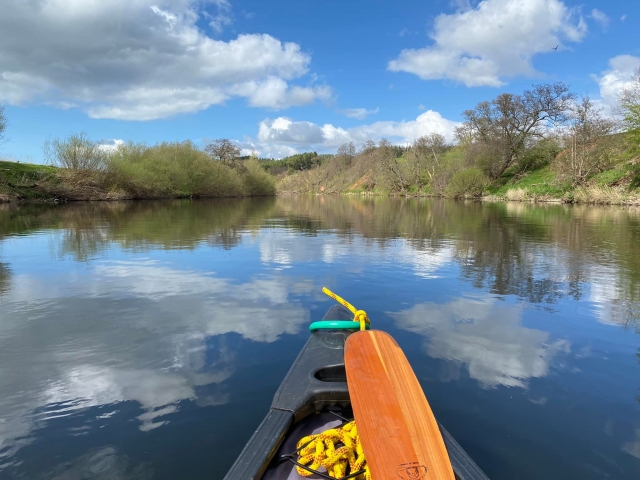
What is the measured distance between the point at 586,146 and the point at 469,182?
35.8 feet

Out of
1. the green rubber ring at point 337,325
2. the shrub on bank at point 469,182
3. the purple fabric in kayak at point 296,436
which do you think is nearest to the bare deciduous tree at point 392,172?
the shrub on bank at point 469,182

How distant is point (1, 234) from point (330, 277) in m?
12.2

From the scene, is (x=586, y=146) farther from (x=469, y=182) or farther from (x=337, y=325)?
(x=337, y=325)

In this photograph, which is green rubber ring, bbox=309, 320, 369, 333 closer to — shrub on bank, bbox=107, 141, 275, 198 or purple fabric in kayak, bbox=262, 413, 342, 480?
purple fabric in kayak, bbox=262, 413, 342, 480

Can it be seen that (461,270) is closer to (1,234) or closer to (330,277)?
(330,277)

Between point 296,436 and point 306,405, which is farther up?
point 306,405

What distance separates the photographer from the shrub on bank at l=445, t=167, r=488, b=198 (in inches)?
1575

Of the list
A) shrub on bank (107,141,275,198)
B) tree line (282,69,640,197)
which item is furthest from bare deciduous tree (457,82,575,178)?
shrub on bank (107,141,275,198)

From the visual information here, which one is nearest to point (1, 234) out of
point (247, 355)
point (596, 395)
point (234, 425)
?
point (247, 355)

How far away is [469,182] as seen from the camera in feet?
132

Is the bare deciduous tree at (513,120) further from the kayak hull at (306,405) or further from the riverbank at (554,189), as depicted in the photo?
the kayak hull at (306,405)

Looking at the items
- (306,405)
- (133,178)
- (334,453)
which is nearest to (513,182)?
(133,178)

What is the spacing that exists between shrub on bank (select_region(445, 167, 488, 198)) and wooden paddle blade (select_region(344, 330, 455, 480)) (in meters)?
40.9

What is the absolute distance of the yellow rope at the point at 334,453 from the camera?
6.64 ft
